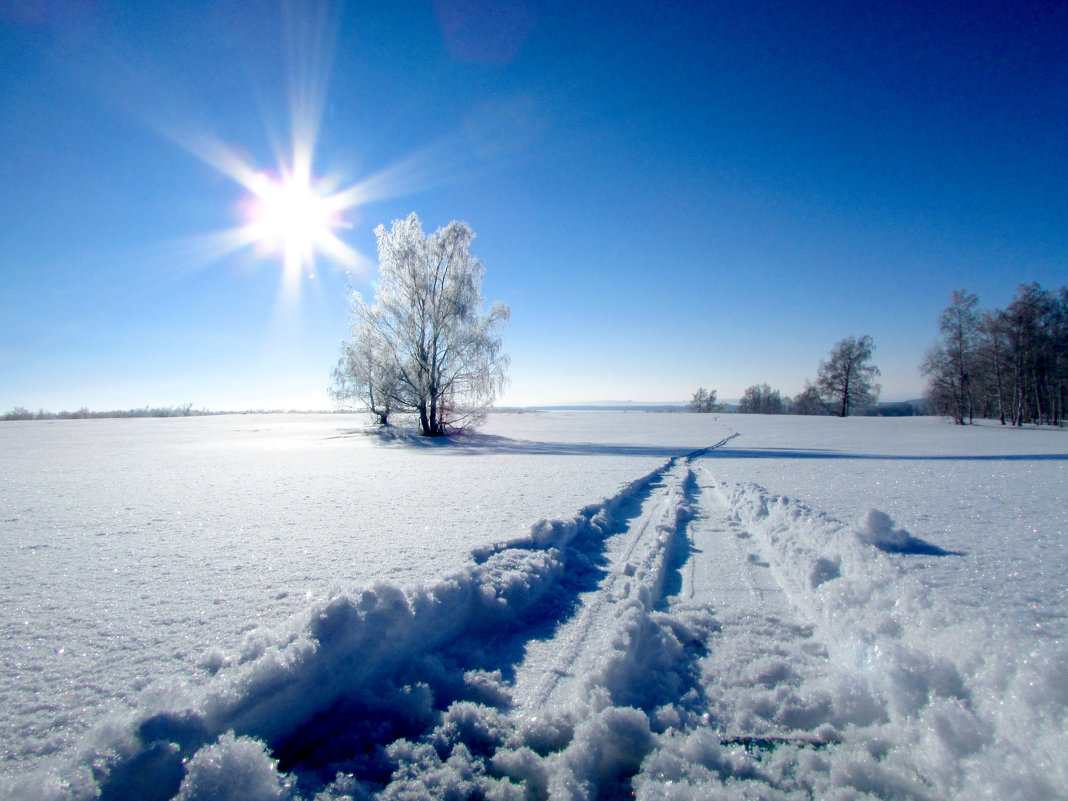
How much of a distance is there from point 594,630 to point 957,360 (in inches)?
1197

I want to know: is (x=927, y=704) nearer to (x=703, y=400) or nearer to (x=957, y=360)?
(x=957, y=360)

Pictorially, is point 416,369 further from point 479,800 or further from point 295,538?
point 479,800

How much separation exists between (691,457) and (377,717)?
8.87 metres

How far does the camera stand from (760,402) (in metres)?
62.2

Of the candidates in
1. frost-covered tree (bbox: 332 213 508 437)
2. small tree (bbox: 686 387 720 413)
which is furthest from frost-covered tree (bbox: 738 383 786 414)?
frost-covered tree (bbox: 332 213 508 437)

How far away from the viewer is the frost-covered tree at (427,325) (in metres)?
15.6

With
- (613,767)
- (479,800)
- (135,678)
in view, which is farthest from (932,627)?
(135,678)

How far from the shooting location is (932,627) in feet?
5.60

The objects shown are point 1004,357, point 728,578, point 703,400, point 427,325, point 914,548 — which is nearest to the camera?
point 728,578

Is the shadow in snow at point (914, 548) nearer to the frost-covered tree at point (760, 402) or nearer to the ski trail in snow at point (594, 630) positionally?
the ski trail in snow at point (594, 630)

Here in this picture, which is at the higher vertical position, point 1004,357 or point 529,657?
point 1004,357

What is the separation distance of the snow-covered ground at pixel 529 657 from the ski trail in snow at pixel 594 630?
0.01m

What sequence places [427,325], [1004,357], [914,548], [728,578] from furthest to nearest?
[1004,357] → [427,325] → [914,548] → [728,578]

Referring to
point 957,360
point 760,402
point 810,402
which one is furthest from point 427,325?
point 760,402
